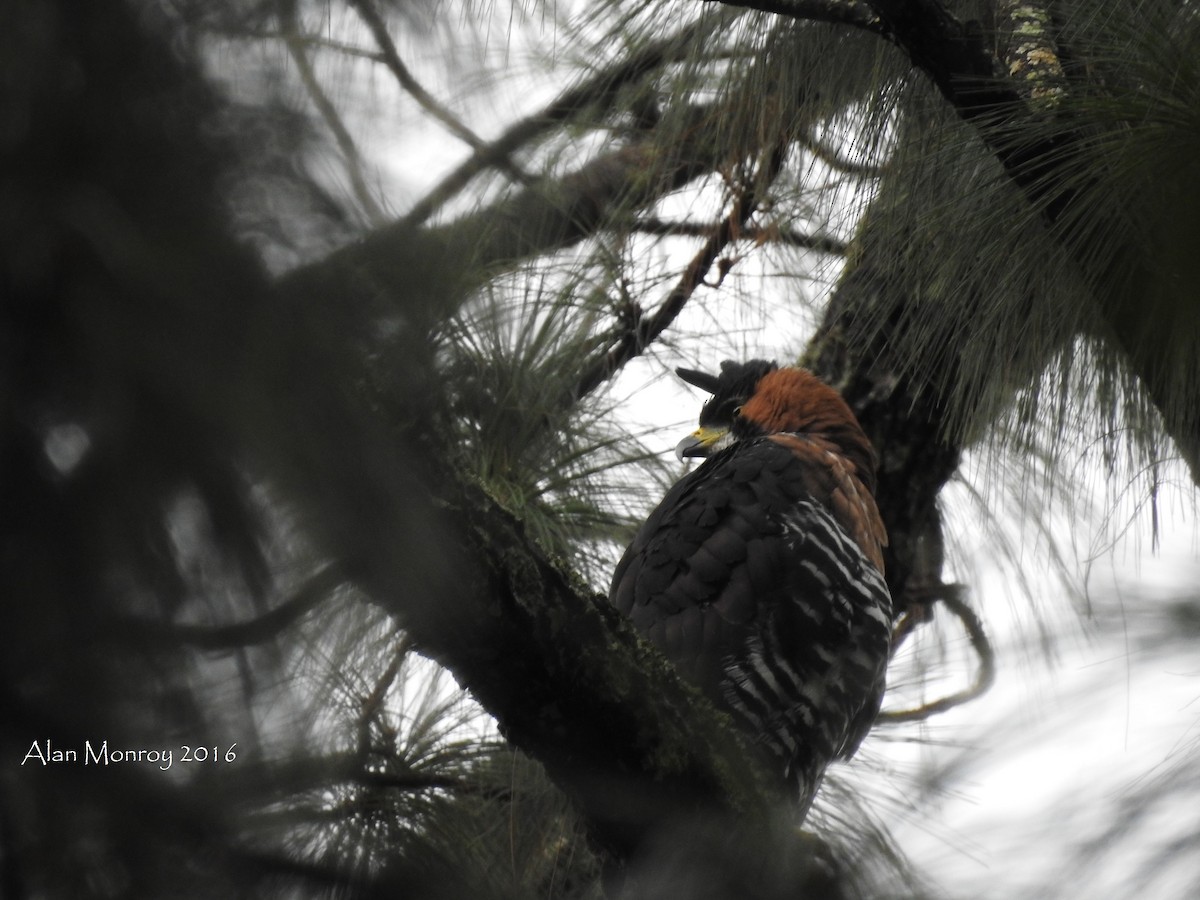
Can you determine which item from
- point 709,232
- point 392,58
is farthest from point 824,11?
point 392,58

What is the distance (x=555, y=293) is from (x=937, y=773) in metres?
1.99

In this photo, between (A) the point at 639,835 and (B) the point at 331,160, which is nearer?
(B) the point at 331,160

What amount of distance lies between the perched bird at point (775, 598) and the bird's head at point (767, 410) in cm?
33

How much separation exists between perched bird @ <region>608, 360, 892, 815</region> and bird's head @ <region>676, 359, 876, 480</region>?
33 cm

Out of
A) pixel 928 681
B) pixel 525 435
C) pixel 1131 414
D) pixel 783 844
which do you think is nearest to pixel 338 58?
pixel 783 844

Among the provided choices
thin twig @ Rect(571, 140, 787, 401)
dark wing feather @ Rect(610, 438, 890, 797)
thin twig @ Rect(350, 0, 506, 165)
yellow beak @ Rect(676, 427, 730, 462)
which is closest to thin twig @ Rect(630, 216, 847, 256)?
thin twig @ Rect(571, 140, 787, 401)

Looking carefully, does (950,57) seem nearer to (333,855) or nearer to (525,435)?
(525,435)

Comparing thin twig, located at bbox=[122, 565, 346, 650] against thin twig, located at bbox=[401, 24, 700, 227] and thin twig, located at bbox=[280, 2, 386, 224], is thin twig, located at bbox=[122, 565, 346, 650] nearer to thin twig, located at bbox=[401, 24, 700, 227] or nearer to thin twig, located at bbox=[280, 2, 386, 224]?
thin twig, located at bbox=[280, 2, 386, 224]

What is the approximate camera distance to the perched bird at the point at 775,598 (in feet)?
9.67

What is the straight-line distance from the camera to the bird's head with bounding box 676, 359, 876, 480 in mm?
3676

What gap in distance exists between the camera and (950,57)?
2.19 m

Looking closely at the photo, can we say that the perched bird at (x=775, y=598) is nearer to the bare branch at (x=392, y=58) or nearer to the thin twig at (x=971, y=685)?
the thin twig at (x=971, y=685)

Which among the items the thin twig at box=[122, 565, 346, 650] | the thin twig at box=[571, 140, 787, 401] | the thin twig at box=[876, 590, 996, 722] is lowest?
the thin twig at box=[122, 565, 346, 650]

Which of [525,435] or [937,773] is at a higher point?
[525,435]
